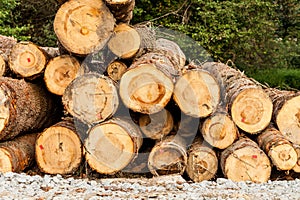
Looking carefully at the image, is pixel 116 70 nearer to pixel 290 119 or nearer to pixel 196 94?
pixel 196 94

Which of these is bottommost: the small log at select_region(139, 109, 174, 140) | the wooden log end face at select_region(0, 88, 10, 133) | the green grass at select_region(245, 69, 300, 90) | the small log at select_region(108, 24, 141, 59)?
the green grass at select_region(245, 69, 300, 90)

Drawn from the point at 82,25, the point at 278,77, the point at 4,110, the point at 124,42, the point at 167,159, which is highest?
the point at 82,25

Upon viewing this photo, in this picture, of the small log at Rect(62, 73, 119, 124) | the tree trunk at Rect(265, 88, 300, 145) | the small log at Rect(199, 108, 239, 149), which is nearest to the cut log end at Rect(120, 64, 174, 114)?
the small log at Rect(62, 73, 119, 124)

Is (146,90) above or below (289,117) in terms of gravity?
above

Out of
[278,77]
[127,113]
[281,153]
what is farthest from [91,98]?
[278,77]

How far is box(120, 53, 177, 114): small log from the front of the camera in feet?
15.2

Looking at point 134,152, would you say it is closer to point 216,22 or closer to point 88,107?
point 88,107

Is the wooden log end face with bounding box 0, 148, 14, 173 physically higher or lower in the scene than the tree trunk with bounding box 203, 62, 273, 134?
lower

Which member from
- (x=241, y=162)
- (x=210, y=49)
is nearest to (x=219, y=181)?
(x=241, y=162)

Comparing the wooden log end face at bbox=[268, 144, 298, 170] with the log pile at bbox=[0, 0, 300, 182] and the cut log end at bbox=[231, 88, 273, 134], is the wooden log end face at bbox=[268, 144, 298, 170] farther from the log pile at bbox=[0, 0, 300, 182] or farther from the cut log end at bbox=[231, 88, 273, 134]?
the cut log end at bbox=[231, 88, 273, 134]

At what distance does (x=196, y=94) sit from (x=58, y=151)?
4.76ft

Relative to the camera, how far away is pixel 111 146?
183 inches

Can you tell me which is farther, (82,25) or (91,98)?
(82,25)

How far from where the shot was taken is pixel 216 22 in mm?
10992
